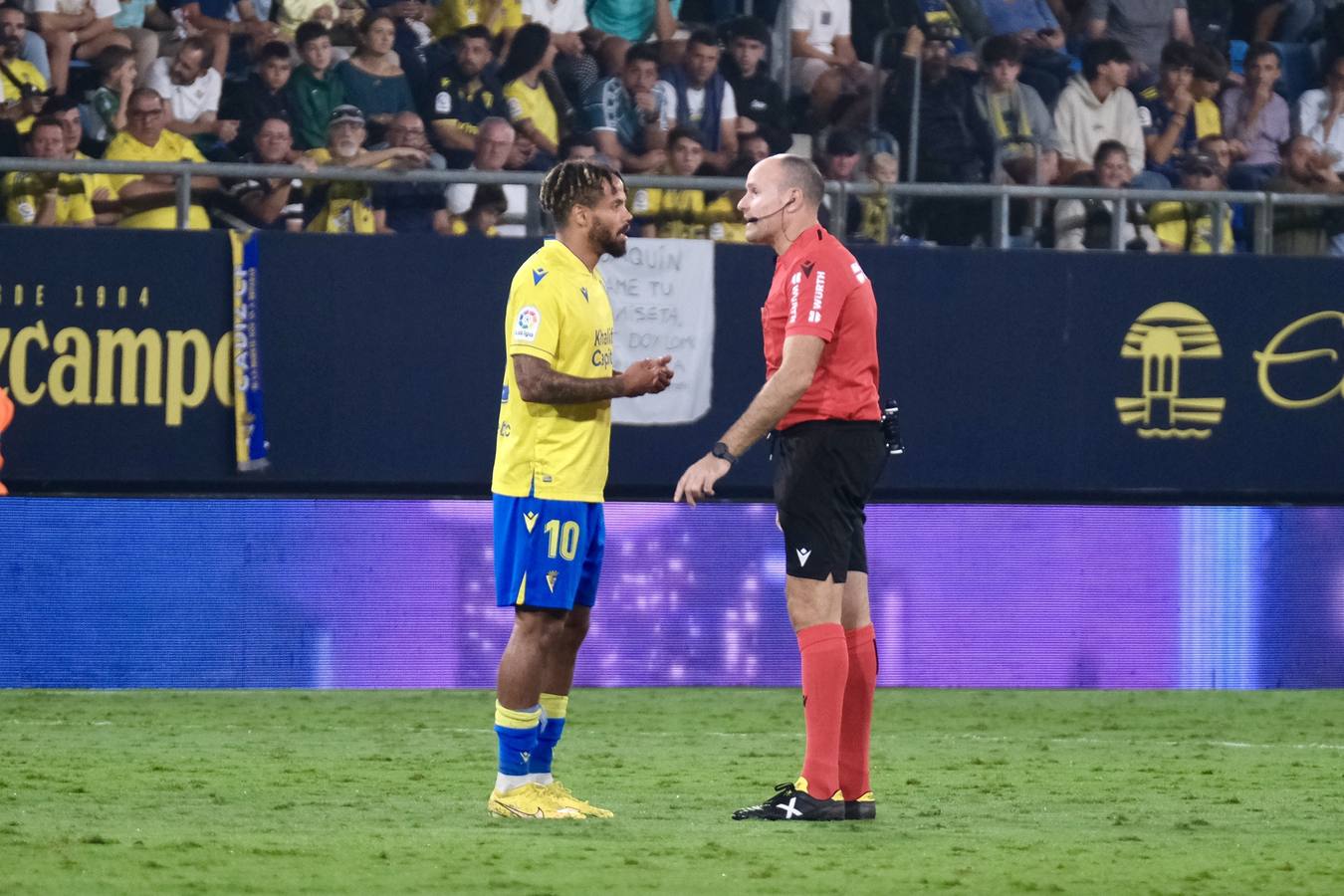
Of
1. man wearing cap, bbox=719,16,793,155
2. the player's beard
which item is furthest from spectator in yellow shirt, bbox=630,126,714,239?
the player's beard

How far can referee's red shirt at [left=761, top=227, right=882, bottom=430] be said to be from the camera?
6.05 m

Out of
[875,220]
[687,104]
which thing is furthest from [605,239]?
[687,104]

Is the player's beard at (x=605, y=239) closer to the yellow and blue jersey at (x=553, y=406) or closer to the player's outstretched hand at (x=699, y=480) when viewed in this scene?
the yellow and blue jersey at (x=553, y=406)

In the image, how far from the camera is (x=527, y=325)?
598 cm

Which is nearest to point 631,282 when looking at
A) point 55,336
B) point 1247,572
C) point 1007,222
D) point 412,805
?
point 1007,222

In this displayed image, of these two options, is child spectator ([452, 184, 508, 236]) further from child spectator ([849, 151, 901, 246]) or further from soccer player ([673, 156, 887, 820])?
soccer player ([673, 156, 887, 820])

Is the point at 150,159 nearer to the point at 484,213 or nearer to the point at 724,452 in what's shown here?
the point at 484,213

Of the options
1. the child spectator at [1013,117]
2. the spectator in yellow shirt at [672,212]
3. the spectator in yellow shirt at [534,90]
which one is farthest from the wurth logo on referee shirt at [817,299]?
the child spectator at [1013,117]

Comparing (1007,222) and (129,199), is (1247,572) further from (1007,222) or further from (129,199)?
(129,199)

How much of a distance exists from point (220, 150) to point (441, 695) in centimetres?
305

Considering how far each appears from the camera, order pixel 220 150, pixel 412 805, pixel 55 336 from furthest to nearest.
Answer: pixel 220 150 → pixel 55 336 → pixel 412 805

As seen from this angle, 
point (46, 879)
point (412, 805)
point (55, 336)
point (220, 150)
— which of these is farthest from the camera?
point (220, 150)

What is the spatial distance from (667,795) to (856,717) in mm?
887

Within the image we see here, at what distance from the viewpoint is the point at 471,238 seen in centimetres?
→ 1094
